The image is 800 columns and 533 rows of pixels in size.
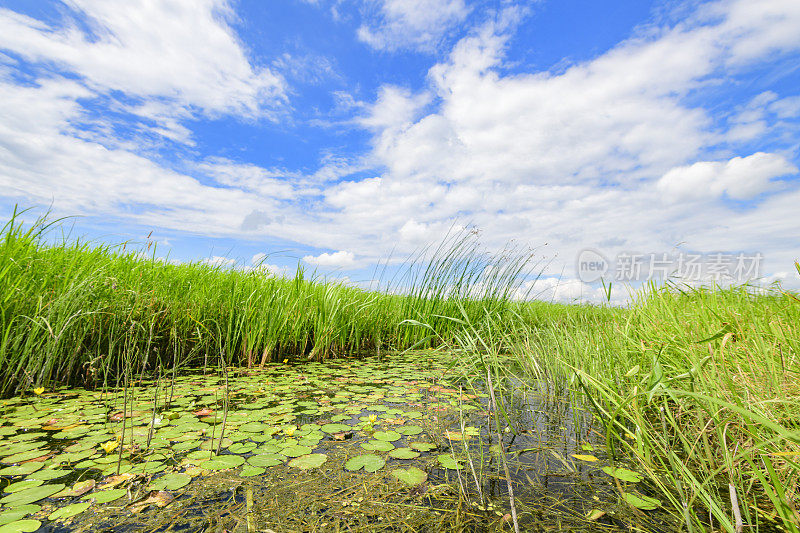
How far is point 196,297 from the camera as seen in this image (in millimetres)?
3264

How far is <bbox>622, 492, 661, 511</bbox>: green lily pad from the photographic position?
1236 mm

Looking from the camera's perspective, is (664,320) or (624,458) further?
(664,320)

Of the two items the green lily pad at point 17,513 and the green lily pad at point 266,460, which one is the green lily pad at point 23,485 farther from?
the green lily pad at point 266,460

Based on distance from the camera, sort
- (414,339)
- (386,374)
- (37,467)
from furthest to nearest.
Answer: (414,339) → (386,374) → (37,467)

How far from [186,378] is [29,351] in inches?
35.9

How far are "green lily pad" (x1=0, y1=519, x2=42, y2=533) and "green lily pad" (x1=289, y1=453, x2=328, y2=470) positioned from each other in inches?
29.9

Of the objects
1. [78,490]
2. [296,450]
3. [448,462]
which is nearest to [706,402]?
[448,462]

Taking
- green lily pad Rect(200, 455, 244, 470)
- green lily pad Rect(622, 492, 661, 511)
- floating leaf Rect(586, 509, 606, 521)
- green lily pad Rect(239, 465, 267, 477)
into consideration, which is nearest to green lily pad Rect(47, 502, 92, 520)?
green lily pad Rect(200, 455, 244, 470)

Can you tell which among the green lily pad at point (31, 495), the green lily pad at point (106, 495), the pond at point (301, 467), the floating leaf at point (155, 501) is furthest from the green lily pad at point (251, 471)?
the green lily pad at point (31, 495)

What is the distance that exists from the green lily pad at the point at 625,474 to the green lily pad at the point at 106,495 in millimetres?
1767

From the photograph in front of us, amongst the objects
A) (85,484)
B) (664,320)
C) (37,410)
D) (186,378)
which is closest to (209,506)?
(85,484)

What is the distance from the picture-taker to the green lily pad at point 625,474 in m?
1.42

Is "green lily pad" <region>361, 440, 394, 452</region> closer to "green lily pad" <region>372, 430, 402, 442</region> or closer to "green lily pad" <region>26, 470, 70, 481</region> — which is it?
"green lily pad" <region>372, 430, 402, 442</region>

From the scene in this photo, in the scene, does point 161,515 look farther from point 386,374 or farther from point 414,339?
point 414,339
